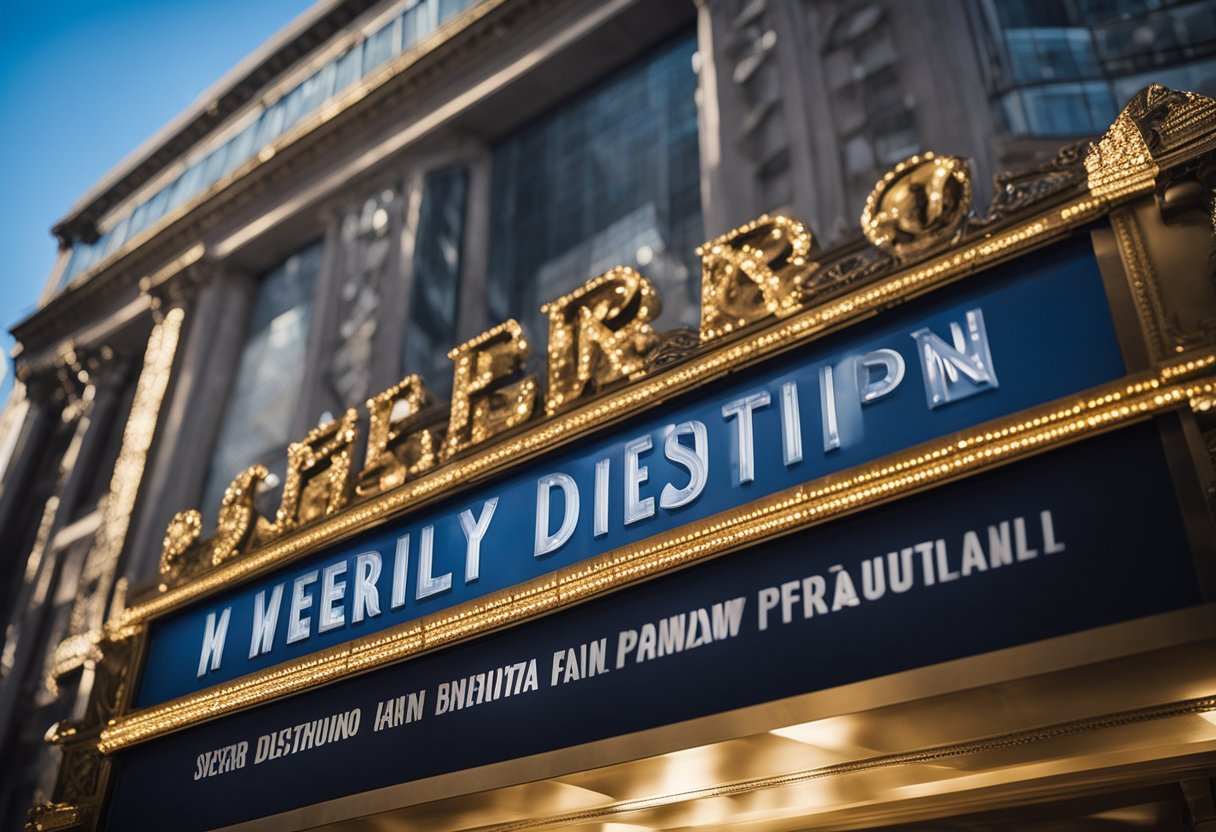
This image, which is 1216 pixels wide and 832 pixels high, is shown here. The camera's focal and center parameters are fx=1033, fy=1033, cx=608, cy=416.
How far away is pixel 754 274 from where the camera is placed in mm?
6117

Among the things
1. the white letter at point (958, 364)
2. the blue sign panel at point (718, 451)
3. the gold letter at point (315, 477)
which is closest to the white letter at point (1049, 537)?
the blue sign panel at point (718, 451)

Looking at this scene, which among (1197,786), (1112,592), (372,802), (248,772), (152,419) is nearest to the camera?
(1112,592)

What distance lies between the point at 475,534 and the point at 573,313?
5.41 ft

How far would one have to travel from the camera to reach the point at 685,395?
6117mm

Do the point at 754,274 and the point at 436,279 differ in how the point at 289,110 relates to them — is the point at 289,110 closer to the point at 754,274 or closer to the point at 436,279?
the point at 436,279

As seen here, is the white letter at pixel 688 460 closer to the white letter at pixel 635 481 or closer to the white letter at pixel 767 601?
the white letter at pixel 635 481

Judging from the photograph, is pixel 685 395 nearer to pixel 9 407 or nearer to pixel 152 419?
pixel 152 419

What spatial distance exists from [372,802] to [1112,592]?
4.26m

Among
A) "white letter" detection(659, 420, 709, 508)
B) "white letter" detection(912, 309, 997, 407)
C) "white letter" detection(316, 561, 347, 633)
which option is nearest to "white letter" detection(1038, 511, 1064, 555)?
"white letter" detection(912, 309, 997, 407)

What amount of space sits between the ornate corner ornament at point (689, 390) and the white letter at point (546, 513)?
0.24 m

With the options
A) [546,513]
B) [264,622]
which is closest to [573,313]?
[546,513]

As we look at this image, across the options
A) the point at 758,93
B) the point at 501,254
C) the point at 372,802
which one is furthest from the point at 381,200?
the point at 372,802

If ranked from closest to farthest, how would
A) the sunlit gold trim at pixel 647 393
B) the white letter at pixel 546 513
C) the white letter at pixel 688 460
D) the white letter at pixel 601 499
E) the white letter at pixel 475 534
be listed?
the sunlit gold trim at pixel 647 393 < the white letter at pixel 688 460 < the white letter at pixel 601 499 < the white letter at pixel 546 513 < the white letter at pixel 475 534

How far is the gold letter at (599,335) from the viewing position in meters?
6.66
